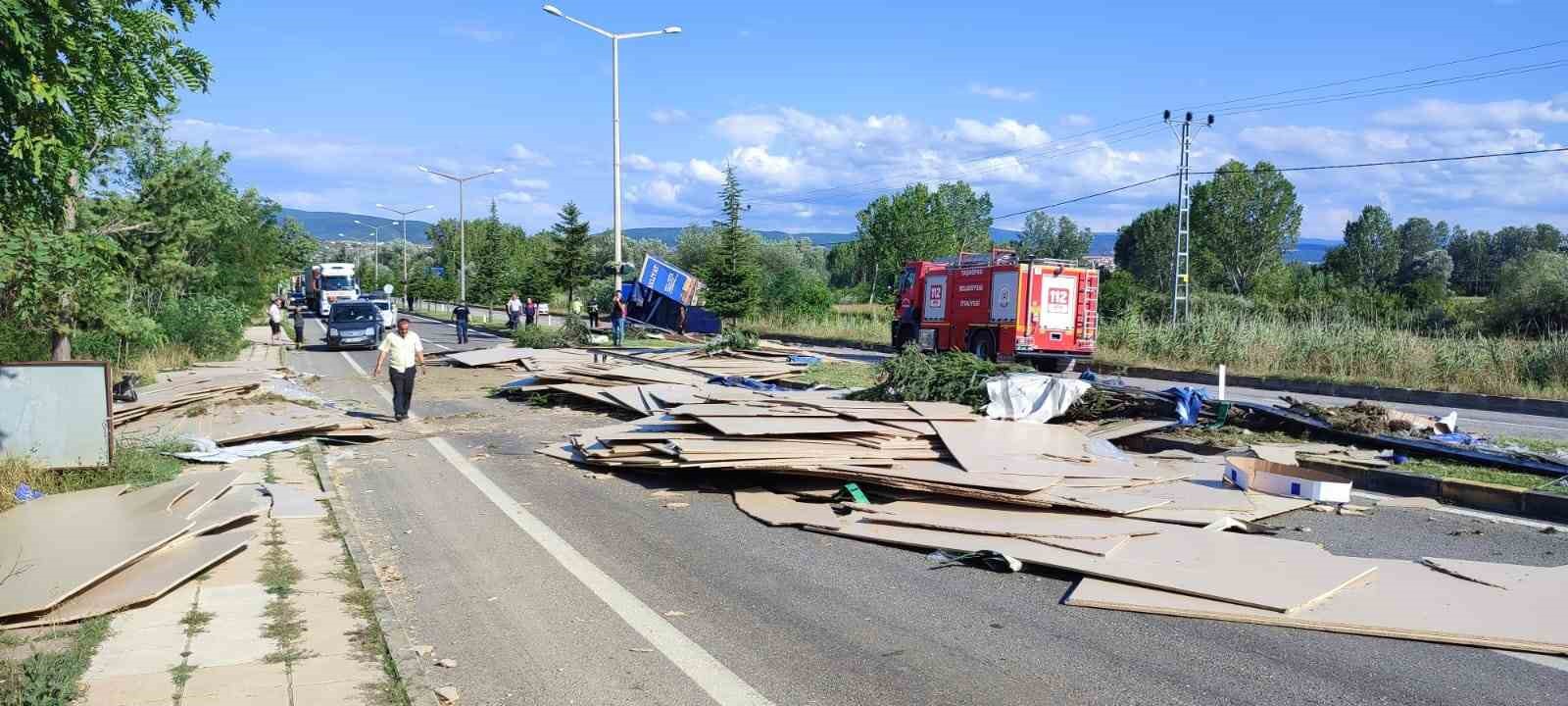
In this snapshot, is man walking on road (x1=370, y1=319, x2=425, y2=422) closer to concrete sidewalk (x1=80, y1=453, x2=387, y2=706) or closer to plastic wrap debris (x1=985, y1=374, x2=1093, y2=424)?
plastic wrap debris (x1=985, y1=374, x2=1093, y2=424)

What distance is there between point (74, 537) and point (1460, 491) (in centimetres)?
1072

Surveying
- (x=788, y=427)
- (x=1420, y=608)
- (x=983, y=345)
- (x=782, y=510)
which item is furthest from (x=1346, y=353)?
(x=1420, y=608)

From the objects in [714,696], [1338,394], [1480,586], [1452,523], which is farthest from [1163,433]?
[1338,394]

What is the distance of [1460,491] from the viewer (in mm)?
9461

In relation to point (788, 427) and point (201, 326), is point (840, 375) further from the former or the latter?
point (201, 326)

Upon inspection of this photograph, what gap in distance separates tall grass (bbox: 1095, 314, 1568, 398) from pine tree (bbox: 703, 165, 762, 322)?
16282 millimetres

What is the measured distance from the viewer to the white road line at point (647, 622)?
5113 mm

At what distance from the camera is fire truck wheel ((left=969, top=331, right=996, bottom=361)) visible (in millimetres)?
26703

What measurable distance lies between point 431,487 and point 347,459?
221cm

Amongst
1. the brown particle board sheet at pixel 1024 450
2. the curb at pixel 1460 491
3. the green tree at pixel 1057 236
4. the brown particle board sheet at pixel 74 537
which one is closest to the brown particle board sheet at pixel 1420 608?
the curb at pixel 1460 491

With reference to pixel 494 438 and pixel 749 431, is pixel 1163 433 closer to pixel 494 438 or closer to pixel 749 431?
pixel 749 431

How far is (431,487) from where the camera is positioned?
35.0 feet

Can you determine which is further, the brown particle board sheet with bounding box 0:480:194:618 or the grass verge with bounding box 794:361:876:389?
the grass verge with bounding box 794:361:876:389

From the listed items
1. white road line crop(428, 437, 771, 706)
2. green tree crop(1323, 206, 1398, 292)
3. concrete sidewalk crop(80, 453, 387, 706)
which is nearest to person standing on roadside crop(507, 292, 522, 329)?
white road line crop(428, 437, 771, 706)
